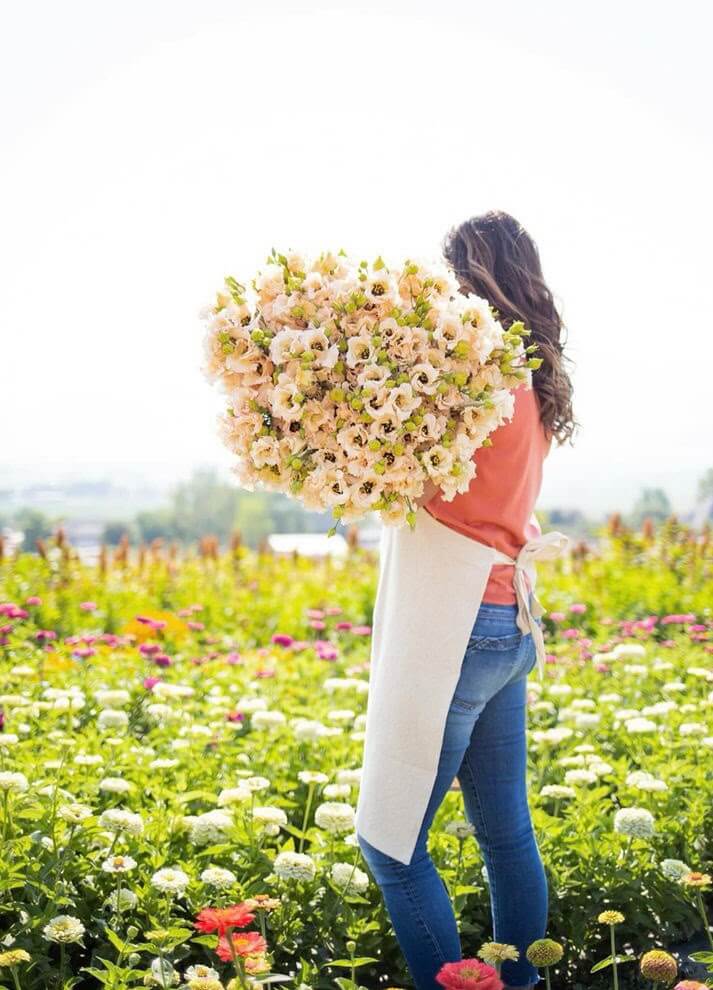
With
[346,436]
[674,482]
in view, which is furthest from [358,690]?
[674,482]

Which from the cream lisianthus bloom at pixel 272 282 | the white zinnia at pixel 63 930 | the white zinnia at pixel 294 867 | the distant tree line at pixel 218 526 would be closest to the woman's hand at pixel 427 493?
the cream lisianthus bloom at pixel 272 282

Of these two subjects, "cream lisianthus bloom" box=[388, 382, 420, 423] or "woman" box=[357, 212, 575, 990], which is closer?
"cream lisianthus bloom" box=[388, 382, 420, 423]

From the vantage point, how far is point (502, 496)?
222 cm

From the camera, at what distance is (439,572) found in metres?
2.19

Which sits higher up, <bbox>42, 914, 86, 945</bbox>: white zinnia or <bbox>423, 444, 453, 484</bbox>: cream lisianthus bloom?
<bbox>423, 444, 453, 484</bbox>: cream lisianthus bloom

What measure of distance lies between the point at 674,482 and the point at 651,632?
76.9 inches

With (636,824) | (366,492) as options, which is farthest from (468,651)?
(636,824)

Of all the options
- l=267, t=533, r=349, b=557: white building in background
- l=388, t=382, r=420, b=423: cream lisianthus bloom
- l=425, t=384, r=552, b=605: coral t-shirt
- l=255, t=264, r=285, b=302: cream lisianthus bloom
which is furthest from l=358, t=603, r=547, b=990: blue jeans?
l=267, t=533, r=349, b=557: white building in background

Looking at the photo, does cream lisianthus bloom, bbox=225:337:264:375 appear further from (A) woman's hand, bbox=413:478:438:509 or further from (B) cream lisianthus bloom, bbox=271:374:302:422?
(A) woman's hand, bbox=413:478:438:509

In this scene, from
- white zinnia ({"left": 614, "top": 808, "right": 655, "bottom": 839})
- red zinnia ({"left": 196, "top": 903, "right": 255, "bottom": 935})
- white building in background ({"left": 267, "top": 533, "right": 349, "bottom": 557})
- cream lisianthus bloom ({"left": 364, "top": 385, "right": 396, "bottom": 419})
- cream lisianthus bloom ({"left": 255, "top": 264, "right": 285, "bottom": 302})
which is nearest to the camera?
red zinnia ({"left": 196, "top": 903, "right": 255, "bottom": 935})

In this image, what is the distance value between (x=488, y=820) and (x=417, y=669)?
Answer: 447 mm

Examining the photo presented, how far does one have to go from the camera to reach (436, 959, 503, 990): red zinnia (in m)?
1.78

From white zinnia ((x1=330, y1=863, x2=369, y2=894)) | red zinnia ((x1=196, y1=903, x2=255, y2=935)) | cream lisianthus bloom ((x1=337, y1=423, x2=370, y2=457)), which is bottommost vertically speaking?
white zinnia ((x1=330, y1=863, x2=369, y2=894))

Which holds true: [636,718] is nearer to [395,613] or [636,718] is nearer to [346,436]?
[395,613]
